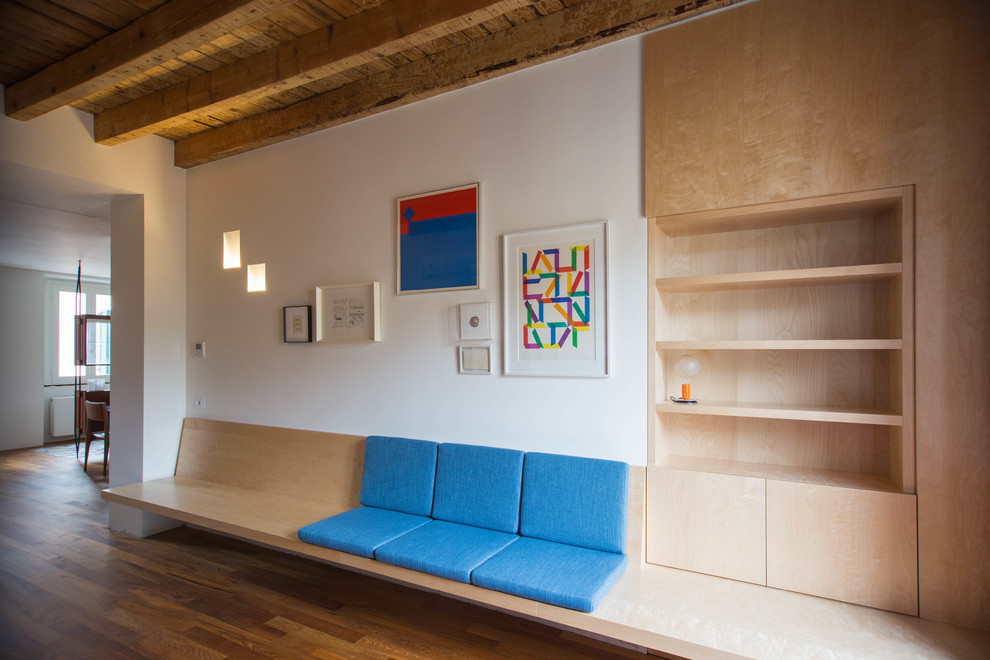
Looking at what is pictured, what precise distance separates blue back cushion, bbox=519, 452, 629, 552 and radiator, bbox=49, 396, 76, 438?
335 inches

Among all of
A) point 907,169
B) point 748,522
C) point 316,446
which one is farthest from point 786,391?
point 316,446

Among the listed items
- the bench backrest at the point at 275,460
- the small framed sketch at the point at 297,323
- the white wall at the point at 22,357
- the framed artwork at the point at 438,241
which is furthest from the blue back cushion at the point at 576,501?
the white wall at the point at 22,357

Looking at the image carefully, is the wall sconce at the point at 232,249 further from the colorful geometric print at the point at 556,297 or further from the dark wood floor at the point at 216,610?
the colorful geometric print at the point at 556,297

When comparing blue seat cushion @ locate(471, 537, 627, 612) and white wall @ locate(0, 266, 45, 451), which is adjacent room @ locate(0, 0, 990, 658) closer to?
blue seat cushion @ locate(471, 537, 627, 612)

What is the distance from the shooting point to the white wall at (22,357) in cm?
762

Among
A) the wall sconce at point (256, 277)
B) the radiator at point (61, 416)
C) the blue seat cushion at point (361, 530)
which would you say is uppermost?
the wall sconce at point (256, 277)

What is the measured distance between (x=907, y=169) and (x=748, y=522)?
1.53 meters

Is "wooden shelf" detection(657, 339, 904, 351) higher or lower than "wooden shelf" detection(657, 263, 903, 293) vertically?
lower

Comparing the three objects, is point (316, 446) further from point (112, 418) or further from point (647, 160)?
point (647, 160)

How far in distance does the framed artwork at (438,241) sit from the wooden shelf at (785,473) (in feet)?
4.66

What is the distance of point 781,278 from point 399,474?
2.20 metres

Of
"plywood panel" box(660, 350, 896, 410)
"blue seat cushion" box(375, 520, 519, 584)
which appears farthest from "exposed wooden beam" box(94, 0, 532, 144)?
"blue seat cushion" box(375, 520, 519, 584)

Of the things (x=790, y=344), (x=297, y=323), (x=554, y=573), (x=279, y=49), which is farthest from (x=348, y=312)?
(x=790, y=344)

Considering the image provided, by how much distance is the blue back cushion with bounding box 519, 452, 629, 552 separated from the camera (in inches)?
99.0
